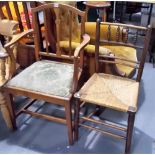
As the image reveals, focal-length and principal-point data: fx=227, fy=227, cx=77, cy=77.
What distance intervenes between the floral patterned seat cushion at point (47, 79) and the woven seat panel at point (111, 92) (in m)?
0.14

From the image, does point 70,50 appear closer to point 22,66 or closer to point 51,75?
point 51,75

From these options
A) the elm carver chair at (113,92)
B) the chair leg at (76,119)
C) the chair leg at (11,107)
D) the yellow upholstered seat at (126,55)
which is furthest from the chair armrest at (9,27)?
the yellow upholstered seat at (126,55)

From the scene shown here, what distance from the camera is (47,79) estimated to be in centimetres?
170

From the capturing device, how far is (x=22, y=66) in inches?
93.5

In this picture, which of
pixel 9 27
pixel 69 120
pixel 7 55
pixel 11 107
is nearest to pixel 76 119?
pixel 69 120

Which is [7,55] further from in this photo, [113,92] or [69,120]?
[113,92]

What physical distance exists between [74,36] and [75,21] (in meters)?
0.14

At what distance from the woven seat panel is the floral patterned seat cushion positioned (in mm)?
139

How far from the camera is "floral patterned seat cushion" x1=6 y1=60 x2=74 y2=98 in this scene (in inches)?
63.2

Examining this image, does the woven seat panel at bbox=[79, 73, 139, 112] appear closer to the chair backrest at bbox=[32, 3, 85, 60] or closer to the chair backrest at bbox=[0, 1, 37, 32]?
the chair backrest at bbox=[32, 3, 85, 60]

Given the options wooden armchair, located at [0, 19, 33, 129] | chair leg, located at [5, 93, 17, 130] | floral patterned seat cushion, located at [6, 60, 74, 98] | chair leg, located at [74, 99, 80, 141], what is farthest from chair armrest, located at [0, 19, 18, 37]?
chair leg, located at [74, 99, 80, 141]

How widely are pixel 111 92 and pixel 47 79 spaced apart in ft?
1.58

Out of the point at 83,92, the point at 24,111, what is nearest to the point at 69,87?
the point at 83,92

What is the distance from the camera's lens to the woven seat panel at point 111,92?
149cm
